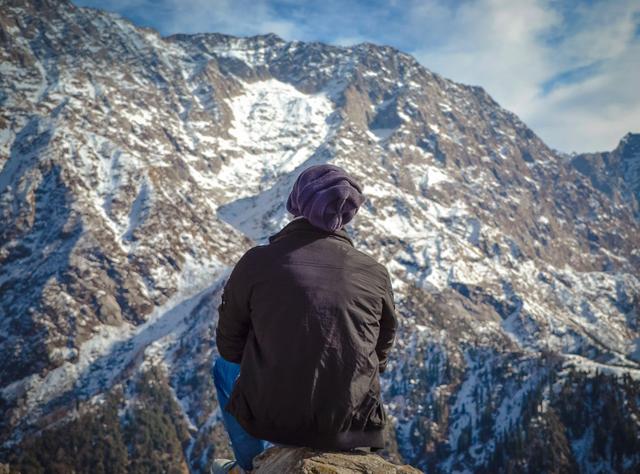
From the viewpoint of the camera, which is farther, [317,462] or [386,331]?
[386,331]

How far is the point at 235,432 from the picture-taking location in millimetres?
6121

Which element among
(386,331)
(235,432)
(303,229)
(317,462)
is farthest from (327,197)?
(235,432)

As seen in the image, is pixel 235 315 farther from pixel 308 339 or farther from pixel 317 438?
pixel 317 438

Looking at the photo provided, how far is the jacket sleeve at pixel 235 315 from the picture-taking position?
5309 mm

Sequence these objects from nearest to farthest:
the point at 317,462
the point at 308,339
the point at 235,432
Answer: the point at 308,339, the point at 317,462, the point at 235,432

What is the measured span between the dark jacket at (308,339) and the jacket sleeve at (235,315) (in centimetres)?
1

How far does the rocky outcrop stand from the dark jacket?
0.15m

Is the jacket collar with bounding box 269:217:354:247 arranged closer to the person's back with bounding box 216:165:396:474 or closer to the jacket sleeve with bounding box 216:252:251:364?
the person's back with bounding box 216:165:396:474

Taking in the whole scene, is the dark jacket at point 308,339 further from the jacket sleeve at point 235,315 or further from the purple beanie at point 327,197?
the purple beanie at point 327,197

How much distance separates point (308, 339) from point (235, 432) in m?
1.94

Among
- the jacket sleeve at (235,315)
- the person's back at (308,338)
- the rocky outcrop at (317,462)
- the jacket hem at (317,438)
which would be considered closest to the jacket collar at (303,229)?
the person's back at (308,338)

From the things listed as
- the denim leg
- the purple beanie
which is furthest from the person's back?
the denim leg

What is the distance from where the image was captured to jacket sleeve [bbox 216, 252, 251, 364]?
17.4 feet

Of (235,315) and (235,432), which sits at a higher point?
(235,315)
